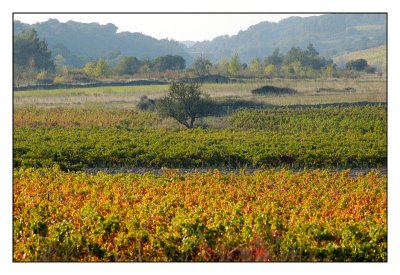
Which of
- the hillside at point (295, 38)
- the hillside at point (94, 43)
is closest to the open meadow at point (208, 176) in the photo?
the hillside at point (295, 38)

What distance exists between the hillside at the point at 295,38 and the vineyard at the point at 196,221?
484 cm

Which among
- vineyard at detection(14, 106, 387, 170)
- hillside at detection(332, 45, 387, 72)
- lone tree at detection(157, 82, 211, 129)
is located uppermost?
hillside at detection(332, 45, 387, 72)

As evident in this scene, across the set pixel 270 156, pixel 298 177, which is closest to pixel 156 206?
pixel 298 177

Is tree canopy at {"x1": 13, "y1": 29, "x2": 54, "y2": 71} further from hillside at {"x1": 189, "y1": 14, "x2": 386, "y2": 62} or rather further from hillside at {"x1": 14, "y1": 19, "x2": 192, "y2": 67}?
hillside at {"x1": 189, "y1": 14, "x2": 386, "y2": 62}

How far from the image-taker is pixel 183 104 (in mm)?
22797

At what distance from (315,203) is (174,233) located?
3665mm

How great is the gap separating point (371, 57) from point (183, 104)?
7.40 m

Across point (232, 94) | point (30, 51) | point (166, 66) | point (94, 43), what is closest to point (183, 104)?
point (166, 66)

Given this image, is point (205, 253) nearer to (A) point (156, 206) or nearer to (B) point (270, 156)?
(A) point (156, 206)

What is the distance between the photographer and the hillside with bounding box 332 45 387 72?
16.0 metres

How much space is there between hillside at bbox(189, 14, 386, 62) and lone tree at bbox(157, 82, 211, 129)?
1833 mm

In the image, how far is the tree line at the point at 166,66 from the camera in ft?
67.8

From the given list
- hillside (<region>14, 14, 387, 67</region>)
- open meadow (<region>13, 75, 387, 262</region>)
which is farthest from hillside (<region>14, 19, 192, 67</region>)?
open meadow (<region>13, 75, 387, 262</region>)

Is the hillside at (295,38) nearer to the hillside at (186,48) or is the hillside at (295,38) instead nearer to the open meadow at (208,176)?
the hillside at (186,48)
